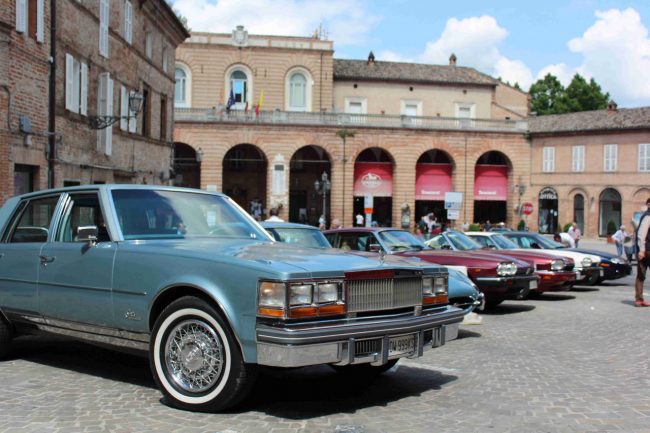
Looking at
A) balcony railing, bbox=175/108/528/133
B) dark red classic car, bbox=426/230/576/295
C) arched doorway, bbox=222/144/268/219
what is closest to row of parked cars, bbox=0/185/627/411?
dark red classic car, bbox=426/230/576/295

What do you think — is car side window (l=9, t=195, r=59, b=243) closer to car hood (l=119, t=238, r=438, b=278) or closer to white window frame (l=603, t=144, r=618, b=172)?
car hood (l=119, t=238, r=438, b=278)

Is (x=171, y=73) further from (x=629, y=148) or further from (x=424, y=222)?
(x=629, y=148)

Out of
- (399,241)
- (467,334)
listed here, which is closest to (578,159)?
(399,241)

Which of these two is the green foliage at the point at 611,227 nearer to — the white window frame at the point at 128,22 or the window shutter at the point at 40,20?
the white window frame at the point at 128,22

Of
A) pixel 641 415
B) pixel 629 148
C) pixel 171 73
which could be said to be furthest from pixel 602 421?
pixel 629 148

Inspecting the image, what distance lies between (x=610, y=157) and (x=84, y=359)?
4831 cm

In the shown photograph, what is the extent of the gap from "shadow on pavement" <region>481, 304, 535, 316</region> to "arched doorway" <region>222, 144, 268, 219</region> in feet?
134

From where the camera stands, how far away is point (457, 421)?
505cm

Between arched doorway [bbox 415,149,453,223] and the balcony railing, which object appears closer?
the balcony railing

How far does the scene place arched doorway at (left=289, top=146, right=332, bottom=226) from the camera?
177 ft

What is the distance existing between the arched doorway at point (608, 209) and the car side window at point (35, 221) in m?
48.2

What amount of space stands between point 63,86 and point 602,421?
1616cm

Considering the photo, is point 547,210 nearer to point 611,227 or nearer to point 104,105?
point 611,227

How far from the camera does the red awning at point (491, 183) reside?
171 ft
